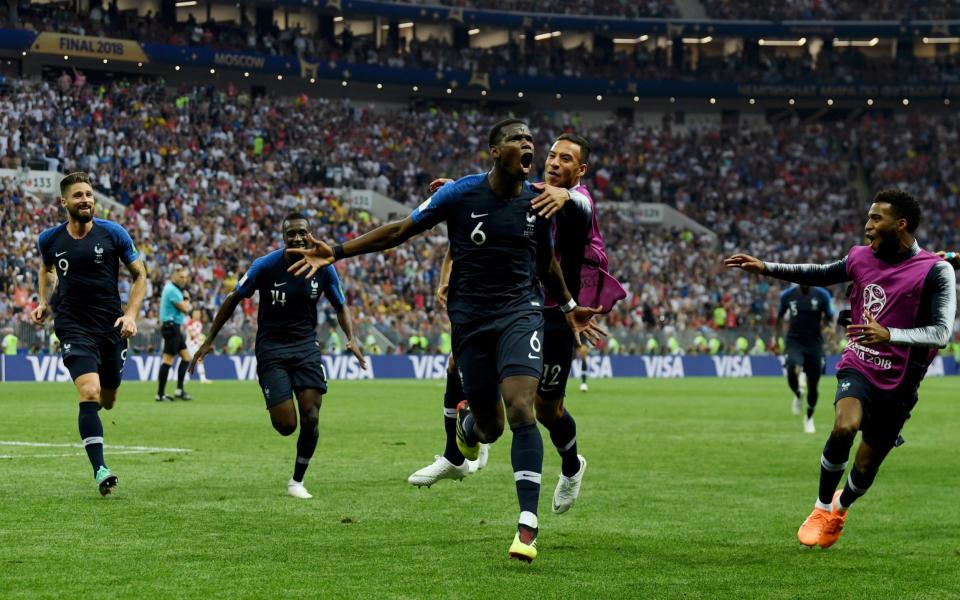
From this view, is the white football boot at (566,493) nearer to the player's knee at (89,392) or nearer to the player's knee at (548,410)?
the player's knee at (548,410)

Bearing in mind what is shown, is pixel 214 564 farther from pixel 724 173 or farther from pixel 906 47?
pixel 906 47

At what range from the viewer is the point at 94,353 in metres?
12.4

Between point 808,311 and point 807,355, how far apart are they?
699mm

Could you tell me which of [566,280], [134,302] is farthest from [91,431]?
[566,280]

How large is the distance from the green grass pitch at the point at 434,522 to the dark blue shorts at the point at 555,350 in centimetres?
109

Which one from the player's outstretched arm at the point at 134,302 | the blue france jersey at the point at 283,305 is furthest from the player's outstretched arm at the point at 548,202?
the player's outstretched arm at the point at 134,302

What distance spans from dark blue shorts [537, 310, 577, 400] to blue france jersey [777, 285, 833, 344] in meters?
12.4

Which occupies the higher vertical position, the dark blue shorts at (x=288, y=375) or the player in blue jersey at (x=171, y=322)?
the dark blue shorts at (x=288, y=375)

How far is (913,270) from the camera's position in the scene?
9891 mm

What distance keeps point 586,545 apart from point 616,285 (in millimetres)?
2259

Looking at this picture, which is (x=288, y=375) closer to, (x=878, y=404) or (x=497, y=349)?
(x=497, y=349)

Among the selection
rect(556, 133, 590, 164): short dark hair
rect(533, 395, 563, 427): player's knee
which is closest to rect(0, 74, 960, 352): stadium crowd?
rect(533, 395, 563, 427): player's knee

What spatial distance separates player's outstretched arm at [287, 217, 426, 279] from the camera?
850 cm

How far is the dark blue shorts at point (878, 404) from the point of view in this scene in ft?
32.6
